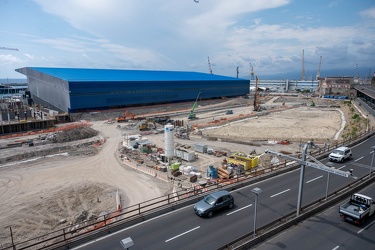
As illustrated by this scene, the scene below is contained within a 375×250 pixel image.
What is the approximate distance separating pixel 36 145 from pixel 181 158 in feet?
99.3

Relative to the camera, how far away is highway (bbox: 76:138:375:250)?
1509cm

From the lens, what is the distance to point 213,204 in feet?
59.4

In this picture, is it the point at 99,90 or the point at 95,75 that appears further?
the point at 95,75

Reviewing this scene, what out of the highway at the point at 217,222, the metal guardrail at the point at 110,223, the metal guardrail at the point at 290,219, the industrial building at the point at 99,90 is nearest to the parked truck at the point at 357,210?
the metal guardrail at the point at 290,219

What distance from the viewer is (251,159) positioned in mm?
31688

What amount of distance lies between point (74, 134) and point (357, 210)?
51129mm

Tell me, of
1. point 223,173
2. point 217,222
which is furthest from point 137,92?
point 217,222

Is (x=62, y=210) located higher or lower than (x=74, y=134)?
lower

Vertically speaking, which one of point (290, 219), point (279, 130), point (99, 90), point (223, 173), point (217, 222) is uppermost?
point (99, 90)

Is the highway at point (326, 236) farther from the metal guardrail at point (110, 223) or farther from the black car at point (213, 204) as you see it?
the metal guardrail at point (110, 223)

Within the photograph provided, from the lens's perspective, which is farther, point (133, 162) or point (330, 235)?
point (133, 162)

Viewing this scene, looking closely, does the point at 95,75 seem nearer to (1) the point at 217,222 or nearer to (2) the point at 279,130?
(2) the point at 279,130

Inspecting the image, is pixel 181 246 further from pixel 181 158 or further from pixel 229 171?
pixel 181 158


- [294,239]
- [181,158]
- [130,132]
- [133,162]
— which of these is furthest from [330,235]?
[130,132]
